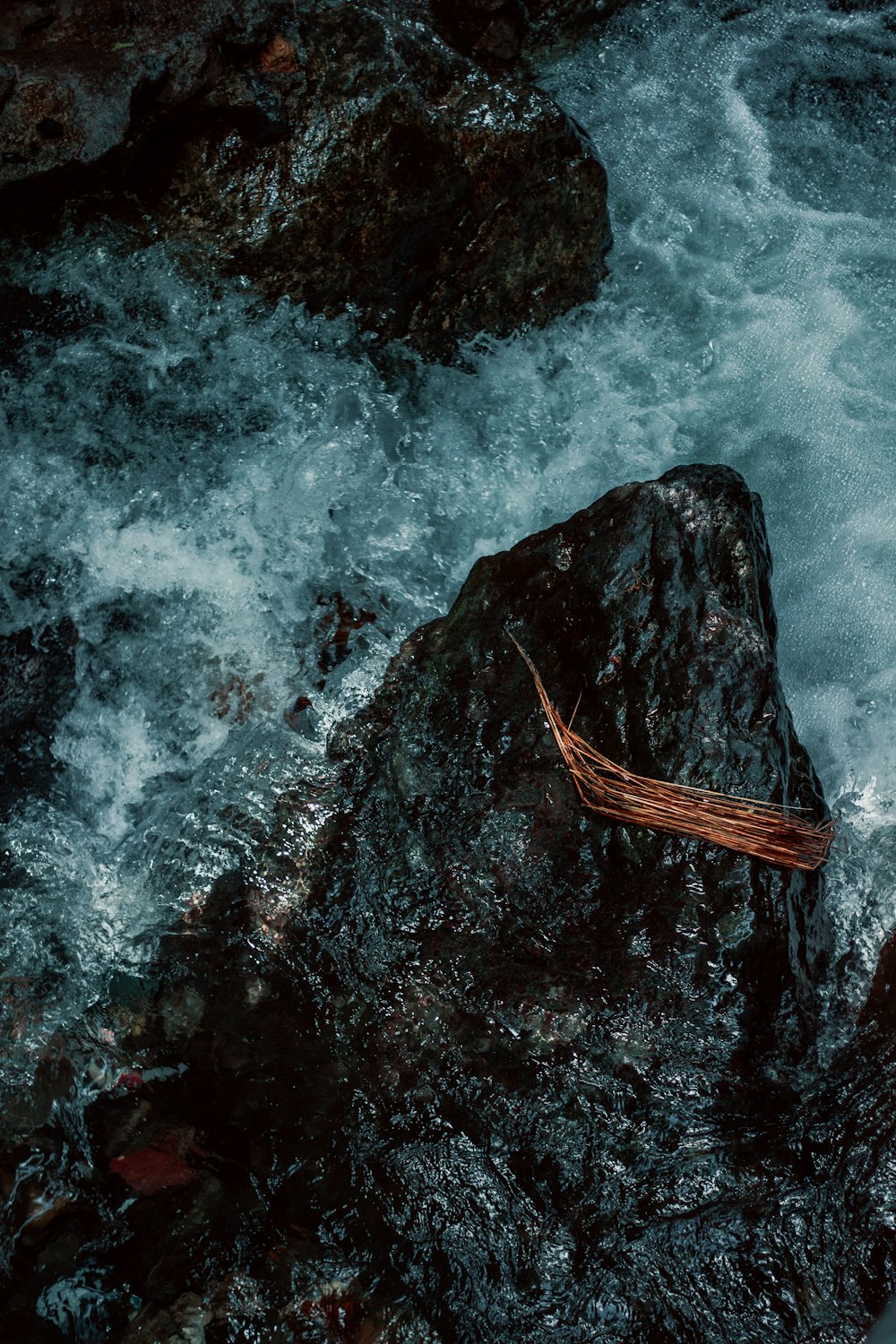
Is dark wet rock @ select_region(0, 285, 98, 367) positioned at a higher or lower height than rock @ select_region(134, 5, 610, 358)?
lower

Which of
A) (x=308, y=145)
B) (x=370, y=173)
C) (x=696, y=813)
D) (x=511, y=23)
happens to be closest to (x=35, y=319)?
(x=308, y=145)

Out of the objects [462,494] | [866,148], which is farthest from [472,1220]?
[866,148]

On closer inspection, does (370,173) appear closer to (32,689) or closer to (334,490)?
(334,490)

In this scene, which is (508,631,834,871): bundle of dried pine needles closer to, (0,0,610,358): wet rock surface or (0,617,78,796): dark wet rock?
(0,617,78,796): dark wet rock

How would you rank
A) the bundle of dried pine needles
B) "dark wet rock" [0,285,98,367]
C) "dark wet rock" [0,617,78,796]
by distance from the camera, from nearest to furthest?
the bundle of dried pine needles → "dark wet rock" [0,617,78,796] → "dark wet rock" [0,285,98,367]

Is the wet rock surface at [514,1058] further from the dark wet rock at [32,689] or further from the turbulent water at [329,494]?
the dark wet rock at [32,689]

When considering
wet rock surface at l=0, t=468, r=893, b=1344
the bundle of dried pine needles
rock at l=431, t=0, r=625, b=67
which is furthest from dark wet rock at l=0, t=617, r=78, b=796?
rock at l=431, t=0, r=625, b=67

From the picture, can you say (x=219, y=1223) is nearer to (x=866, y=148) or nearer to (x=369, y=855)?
(x=369, y=855)

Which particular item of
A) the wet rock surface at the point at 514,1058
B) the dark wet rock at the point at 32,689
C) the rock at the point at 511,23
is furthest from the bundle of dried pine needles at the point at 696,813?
the rock at the point at 511,23

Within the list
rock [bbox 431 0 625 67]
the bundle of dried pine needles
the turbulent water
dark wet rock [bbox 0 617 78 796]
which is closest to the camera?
the bundle of dried pine needles
